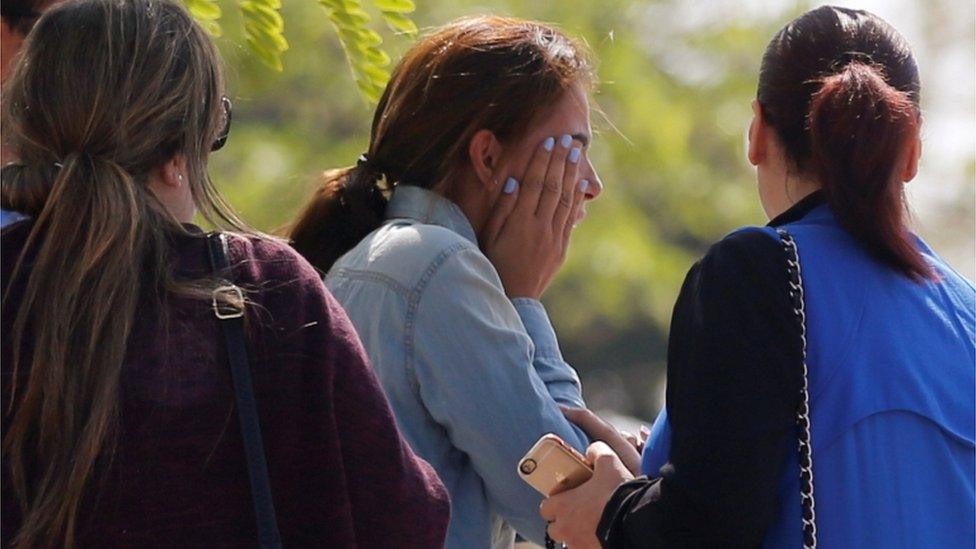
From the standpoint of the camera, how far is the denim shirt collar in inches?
112

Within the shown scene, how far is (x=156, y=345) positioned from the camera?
1936mm

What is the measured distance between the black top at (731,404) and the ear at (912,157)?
262mm

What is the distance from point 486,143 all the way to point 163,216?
3.23 feet

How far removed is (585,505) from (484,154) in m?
0.79

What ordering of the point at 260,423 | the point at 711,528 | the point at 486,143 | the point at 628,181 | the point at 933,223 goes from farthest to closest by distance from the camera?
the point at 933,223, the point at 628,181, the point at 486,143, the point at 711,528, the point at 260,423

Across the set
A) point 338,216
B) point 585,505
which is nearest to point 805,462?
point 585,505

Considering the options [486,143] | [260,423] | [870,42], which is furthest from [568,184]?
[260,423]

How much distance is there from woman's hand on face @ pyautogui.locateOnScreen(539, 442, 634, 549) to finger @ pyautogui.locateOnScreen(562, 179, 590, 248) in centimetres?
63

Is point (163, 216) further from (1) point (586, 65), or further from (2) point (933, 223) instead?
(2) point (933, 223)

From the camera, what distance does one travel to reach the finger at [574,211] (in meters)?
2.97

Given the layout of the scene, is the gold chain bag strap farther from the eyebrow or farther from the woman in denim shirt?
the eyebrow

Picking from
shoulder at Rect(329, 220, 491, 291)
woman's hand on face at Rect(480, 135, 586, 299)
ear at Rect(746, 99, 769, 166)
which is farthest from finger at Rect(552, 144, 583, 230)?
ear at Rect(746, 99, 769, 166)

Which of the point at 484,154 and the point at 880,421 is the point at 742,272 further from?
the point at 484,154

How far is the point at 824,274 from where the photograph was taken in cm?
220
